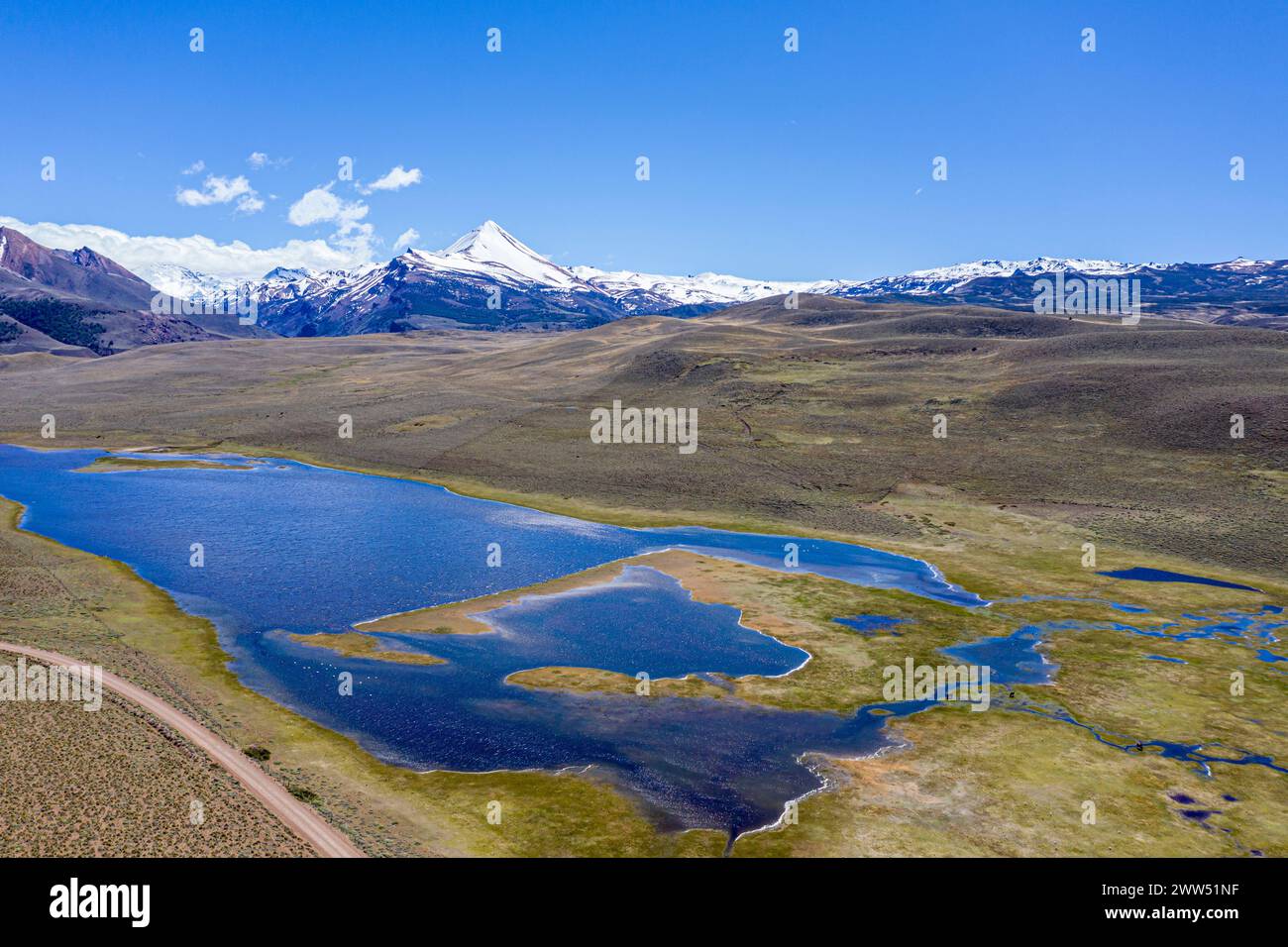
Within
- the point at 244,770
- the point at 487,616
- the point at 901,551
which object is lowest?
the point at 244,770

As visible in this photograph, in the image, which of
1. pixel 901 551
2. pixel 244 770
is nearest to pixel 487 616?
pixel 244 770

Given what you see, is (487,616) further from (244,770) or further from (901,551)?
(901,551)

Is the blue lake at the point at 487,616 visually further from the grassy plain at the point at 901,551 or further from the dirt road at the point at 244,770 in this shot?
the dirt road at the point at 244,770

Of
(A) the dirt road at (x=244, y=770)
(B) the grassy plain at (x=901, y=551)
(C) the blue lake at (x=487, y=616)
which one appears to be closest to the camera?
(A) the dirt road at (x=244, y=770)

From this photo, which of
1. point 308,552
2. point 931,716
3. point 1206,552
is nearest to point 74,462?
point 308,552

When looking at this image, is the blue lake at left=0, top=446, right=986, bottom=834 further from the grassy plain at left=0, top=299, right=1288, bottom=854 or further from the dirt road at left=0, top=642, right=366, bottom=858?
the dirt road at left=0, top=642, right=366, bottom=858

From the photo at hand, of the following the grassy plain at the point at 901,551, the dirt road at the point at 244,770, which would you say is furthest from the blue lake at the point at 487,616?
the dirt road at the point at 244,770

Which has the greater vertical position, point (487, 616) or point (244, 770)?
point (487, 616)

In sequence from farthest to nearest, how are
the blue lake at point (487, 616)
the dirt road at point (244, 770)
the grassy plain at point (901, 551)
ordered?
1. the blue lake at point (487, 616)
2. the grassy plain at point (901, 551)
3. the dirt road at point (244, 770)

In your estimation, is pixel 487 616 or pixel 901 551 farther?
pixel 901 551
